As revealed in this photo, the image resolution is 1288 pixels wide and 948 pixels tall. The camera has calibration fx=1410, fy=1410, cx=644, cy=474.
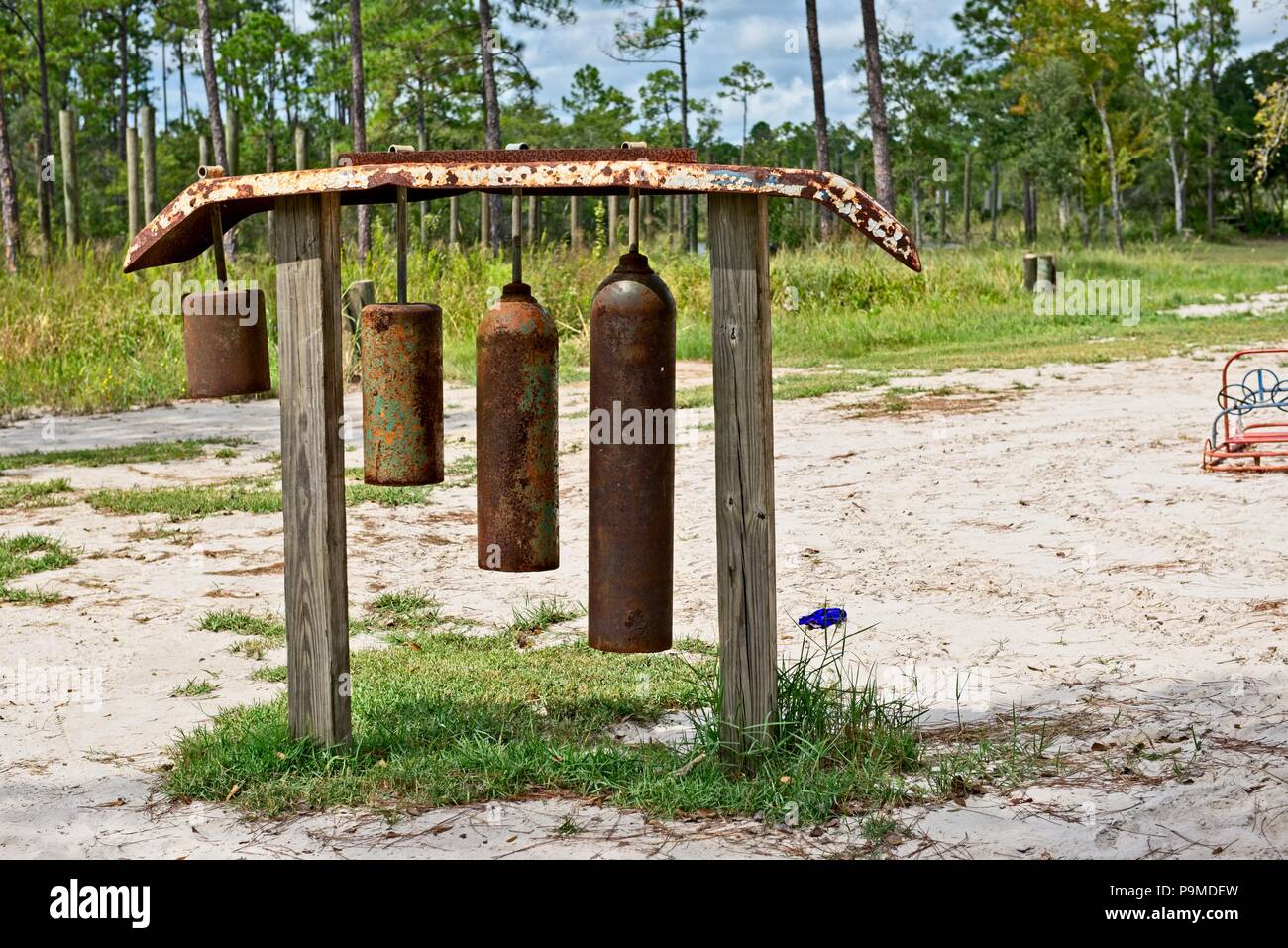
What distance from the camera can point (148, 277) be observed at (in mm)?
16859

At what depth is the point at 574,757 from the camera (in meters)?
4.21

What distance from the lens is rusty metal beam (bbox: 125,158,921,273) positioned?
3512 millimetres

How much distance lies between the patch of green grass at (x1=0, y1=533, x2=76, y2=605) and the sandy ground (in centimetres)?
12

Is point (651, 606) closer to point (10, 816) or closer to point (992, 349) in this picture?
point (10, 816)

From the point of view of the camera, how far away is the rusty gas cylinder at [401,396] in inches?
161

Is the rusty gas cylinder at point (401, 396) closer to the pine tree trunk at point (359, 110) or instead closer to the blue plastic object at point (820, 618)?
the blue plastic object at point (820, 618)

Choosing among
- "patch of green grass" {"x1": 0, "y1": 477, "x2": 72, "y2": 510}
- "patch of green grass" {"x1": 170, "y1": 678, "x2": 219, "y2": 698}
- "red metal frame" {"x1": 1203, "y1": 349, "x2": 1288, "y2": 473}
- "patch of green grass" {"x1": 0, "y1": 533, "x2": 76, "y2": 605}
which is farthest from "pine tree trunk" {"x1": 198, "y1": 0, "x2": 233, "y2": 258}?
"patch of green grass" {"x1": 170, "y1": 678, "x2": 219, "y2": 698}

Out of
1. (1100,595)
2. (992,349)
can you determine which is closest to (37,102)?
(992,349)

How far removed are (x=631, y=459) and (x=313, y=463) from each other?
0.99 m

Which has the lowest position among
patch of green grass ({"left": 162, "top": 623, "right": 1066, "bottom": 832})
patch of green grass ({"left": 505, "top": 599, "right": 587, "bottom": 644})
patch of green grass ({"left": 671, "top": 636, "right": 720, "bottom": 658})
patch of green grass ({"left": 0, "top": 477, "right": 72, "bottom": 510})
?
patch of green grass ({"left": 162, "top": 623, "right": 1066, "bottom": 832})

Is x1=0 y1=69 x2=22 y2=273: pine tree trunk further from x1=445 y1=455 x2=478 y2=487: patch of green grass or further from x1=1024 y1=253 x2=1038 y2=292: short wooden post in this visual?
x1=1024 y1=253 x2=1038 y2=292: short wooden post

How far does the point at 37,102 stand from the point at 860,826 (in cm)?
5590

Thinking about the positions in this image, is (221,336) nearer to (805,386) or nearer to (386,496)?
(386,496)

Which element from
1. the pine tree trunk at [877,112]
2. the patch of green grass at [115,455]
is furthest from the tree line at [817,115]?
the patch of green grass at [115,455]
